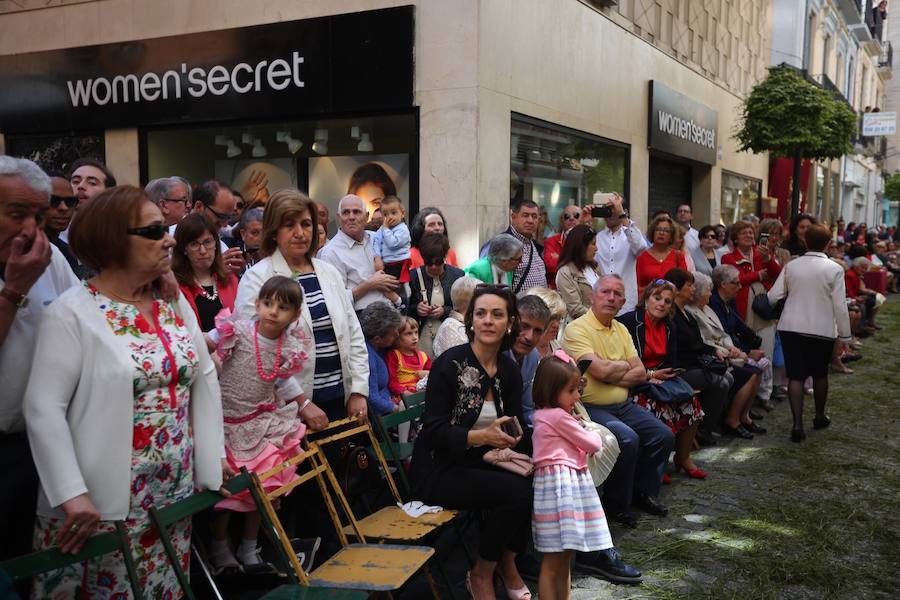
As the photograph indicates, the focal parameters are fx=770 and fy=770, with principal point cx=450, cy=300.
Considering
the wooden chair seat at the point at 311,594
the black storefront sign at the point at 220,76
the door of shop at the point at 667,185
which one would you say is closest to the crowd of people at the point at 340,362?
the wooden chair seat at the point at 311,594

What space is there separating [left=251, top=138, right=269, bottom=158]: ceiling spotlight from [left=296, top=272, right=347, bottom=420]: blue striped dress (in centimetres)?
575

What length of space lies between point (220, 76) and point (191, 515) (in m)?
7.17

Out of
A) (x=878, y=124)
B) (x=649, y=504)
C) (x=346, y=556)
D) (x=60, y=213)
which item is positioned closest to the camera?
(x=346, y=556)

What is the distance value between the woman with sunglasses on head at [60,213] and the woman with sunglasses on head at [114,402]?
128 centimetres

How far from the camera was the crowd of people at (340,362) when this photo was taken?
2.54m

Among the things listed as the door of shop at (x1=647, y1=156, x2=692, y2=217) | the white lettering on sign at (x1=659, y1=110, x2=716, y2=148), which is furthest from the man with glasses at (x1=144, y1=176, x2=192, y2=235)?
the door of shop at (x1=647, y1=156, x2=692, y2=217)

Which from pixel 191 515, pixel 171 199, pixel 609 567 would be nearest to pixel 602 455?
pixel 609 567

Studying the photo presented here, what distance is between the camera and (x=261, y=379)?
366 centimetres

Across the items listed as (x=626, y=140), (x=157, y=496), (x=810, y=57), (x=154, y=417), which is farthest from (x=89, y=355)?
(x=810, y=57)

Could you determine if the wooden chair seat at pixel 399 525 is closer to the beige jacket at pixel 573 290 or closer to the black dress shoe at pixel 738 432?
the beige jacket at pixel 573 290

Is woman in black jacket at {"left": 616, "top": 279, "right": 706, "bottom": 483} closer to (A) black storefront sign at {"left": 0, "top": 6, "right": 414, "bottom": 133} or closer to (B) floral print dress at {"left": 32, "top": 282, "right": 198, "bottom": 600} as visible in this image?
(A) black storefront sign at {"left": 0, "top": 6, "right": 414, "bottom": 133}

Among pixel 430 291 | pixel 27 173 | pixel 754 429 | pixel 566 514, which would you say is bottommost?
pixel 754 429

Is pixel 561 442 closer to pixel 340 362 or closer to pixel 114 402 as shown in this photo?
pixel 340 362

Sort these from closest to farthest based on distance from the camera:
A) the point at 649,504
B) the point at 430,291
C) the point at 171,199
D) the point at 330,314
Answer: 1. the point at 330,314
2. the point at 171,199
3. the point at 649,504
4. the point at 430,291
